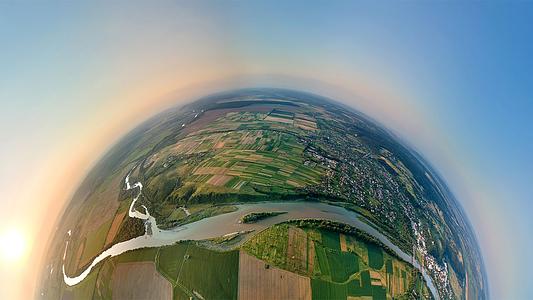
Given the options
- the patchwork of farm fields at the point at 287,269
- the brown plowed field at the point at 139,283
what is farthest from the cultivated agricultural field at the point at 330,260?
the brown plowed field at the point at 139,283

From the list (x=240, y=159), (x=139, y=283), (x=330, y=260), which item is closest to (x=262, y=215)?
(x=240, y=159)

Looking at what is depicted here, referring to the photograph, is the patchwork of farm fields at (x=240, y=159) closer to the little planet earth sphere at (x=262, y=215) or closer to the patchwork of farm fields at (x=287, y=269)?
the little planet earth sphere at (x=262, y=215)

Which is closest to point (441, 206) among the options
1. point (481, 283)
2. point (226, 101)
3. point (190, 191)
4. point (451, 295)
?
point (481, 283)

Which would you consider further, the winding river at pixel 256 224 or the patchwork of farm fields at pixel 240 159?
the winding river at pixel 256 224

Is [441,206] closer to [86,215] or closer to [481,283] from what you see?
[481,283]

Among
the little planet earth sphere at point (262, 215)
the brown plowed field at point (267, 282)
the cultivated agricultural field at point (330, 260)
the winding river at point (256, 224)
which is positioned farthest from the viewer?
the cultivated agricultural field at point (330, 260)

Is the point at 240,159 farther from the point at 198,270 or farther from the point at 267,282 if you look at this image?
the point at 267,282

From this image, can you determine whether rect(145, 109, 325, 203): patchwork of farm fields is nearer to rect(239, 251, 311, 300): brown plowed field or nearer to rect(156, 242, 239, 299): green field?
rect(156, 242, 239, 299): green field

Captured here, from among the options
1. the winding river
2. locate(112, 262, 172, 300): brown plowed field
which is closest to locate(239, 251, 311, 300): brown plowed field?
the winding river
